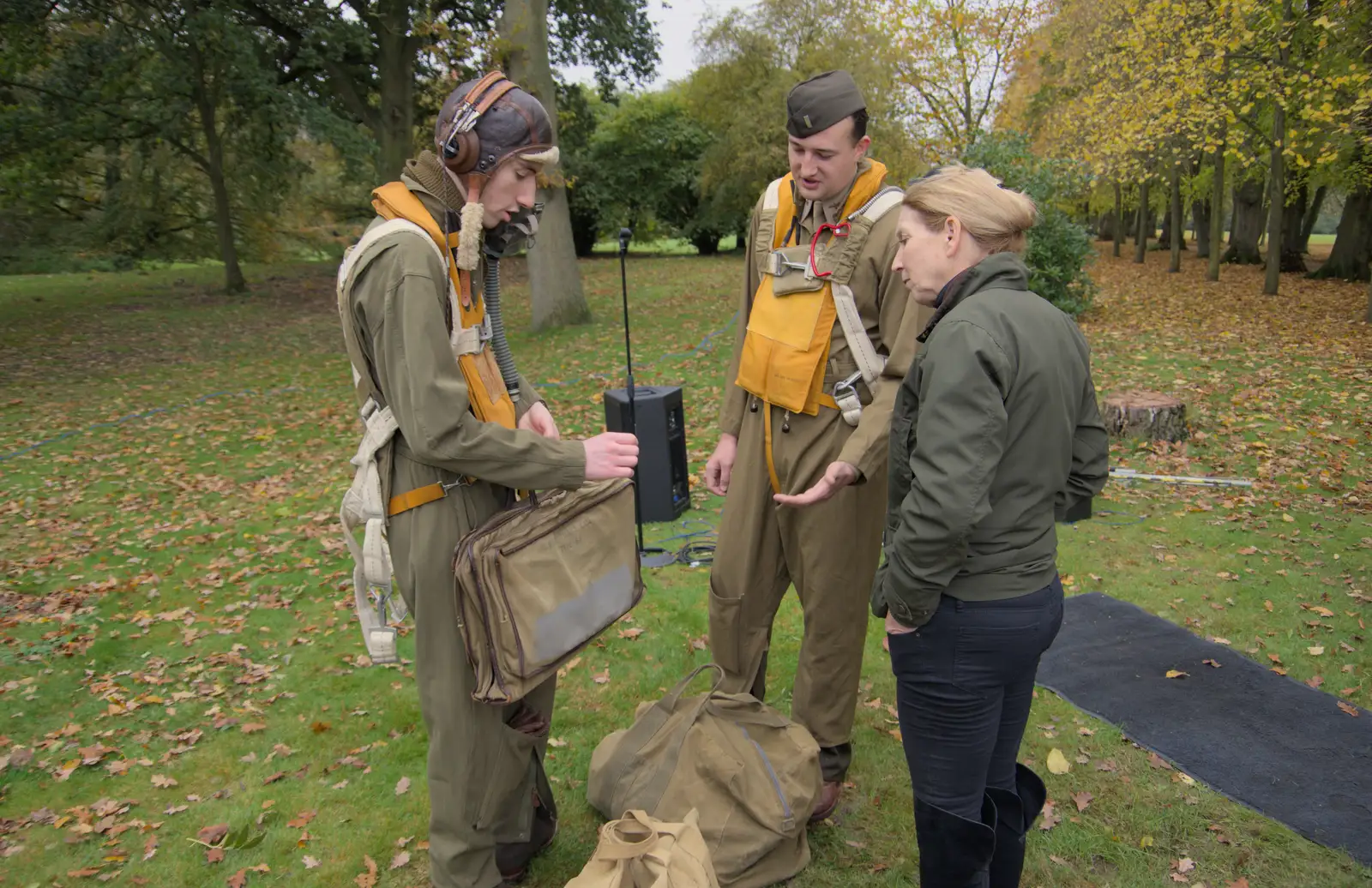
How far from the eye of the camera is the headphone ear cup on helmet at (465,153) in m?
2.17

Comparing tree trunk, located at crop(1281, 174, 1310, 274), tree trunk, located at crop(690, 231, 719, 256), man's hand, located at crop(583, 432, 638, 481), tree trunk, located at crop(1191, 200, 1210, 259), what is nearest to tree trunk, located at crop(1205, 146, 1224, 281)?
tree trunk, located at crop(1281, 174, 1310, 274)

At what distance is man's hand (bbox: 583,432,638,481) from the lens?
2.32m

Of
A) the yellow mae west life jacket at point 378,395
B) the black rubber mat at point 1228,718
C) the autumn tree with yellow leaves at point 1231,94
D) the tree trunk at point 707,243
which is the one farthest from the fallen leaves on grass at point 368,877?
the tree trunk at point 707,243

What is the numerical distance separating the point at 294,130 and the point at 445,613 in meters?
17.6

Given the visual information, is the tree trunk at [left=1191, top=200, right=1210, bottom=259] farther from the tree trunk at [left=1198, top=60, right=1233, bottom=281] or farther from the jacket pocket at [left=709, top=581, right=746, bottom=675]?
the jacket pocket at [left=709, top=581, right=746, bottom=675]

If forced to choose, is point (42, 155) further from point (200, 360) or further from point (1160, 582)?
point (1160, 582)

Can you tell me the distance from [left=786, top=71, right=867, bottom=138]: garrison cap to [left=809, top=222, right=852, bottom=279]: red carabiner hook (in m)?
0.30

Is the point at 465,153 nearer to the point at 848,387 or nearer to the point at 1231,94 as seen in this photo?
the point at 848,387

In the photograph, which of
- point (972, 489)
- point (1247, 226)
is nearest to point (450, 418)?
point (972, 489)

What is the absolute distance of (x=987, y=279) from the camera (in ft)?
6.55

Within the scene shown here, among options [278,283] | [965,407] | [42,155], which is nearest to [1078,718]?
[965,407]

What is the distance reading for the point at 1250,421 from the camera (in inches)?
328

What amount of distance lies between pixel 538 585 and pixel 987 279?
1335 millimetres

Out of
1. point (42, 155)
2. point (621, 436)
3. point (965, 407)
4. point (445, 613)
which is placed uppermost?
point (42, 155)
